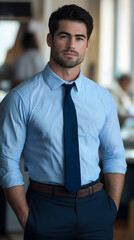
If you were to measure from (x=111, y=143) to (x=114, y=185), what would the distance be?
14 centimetres

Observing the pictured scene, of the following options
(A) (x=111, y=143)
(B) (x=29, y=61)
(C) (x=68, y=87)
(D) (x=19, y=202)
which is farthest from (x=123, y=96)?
(D) (x=19, y=202)

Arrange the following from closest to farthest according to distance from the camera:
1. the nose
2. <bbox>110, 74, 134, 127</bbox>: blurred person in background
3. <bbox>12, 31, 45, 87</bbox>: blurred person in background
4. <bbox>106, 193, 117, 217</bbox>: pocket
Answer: the nose → <bbox>106, 193, 117, 217</bbox>: pocket → <bbox>12, 31, 45, 87</bbox>: blurred person in background → <bbox>110, 74, 134, 127</bbox>: blurred person in background

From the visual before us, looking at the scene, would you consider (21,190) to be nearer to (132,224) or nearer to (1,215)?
(132,224)

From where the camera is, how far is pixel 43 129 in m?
1.25

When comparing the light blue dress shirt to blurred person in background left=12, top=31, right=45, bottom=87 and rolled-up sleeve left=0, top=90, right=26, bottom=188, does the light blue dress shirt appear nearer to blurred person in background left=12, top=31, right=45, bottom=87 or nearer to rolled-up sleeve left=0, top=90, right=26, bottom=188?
rolled-up sleeve left=0, top=90, right=26, bottom=188

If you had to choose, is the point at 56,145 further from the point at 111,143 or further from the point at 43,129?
the point at 111,143

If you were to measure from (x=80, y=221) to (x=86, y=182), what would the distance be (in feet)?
0.42

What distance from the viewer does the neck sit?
130cm

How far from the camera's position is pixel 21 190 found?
126 cm

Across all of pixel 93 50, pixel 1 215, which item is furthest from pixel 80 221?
→ pixel 93 50

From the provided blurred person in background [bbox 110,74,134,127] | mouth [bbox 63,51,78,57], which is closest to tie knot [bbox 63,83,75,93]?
mouth [bbox 63,51,78,57]

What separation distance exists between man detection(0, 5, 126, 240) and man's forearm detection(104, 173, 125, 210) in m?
0.07

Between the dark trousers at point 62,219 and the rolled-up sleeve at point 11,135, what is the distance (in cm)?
10

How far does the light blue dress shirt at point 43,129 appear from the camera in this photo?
4.12 ft
